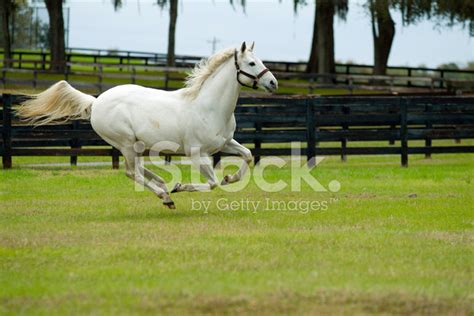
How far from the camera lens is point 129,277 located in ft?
25.7

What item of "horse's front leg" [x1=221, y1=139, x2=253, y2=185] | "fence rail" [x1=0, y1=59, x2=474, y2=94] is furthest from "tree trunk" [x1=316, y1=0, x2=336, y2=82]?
"horse's front leg" [x1=221, y1=139, x2=253, y2=185]

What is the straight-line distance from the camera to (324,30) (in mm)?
44656

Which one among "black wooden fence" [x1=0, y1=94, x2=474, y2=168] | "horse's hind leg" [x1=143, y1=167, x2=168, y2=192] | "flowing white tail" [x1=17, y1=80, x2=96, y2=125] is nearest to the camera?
"horse's hind leg" [x1=143, y1=167, x2=168, y2=192]

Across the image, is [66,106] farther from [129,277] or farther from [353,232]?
[129,277]

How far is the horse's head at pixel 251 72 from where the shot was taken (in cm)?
1255

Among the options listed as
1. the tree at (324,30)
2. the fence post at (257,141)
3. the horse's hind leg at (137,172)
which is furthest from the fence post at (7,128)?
the tree at (324,30)

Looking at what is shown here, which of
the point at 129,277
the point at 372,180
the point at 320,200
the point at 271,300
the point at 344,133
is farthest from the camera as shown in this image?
the point at 344,133

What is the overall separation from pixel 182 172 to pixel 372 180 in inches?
152

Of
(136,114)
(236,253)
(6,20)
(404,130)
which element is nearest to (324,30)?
(6,20)

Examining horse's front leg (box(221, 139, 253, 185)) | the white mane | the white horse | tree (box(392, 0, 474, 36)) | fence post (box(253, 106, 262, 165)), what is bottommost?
fence post (box(253, 106, 262, 165))

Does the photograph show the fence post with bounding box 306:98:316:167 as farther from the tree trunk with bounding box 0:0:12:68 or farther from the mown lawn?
the tree trunk with bounding box 0:0:12:68

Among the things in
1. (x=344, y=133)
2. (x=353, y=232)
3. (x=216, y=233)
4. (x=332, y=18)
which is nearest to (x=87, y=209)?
(x=216, y=233)

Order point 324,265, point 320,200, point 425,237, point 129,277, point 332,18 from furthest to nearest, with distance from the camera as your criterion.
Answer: point 332,18 → point 320,200 → point 425,237 → point 324,265 → point 129,277

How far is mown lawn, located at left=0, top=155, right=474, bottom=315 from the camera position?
695cm
